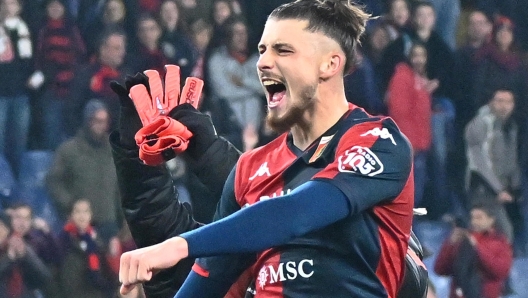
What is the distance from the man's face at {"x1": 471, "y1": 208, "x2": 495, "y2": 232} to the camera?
492cm

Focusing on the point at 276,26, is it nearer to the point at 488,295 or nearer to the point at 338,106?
the point at 338,106

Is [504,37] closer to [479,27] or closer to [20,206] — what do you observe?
[479,27]

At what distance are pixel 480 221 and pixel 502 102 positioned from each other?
2.13 feet

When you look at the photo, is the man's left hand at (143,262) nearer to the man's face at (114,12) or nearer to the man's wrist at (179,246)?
the man's wrist at (179,246)

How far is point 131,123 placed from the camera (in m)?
2.64

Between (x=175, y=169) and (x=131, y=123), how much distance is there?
84.0 inches

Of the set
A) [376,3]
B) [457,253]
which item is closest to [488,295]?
[457,253]

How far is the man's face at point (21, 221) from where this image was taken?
15.1ft

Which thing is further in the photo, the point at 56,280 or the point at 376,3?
the point at 376,3

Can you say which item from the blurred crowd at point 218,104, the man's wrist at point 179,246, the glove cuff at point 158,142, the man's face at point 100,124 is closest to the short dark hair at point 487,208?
the blurred crowd at point 218,104

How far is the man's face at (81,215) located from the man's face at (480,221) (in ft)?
6.31

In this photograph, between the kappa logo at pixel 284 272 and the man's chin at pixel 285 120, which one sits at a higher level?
the man's chin at pixel 285 120

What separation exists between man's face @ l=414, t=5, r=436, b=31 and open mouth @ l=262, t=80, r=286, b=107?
135 inches

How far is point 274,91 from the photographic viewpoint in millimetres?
1870
